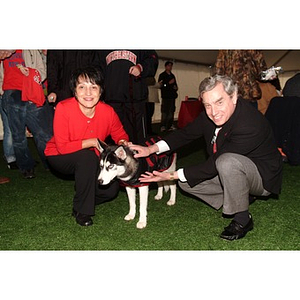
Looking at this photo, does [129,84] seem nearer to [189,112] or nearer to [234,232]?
[234,232]

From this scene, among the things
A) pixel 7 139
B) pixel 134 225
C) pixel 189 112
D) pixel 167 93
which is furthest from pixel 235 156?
pixel 167 93

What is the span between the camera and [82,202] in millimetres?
2893

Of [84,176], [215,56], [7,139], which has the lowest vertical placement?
[7,139]

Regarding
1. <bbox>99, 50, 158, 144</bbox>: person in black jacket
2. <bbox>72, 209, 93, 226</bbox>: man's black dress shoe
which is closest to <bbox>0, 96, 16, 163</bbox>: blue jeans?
<bbox>99, 50, 158, 144</bbox>: person in black jacket

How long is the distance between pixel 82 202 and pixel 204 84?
1484 mm

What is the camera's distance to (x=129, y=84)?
3553mm

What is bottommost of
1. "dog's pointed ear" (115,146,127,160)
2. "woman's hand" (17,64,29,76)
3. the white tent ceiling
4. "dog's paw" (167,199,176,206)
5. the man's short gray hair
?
"dog's paw" (167,199,176,206)

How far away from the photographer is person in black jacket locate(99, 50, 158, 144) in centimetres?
352

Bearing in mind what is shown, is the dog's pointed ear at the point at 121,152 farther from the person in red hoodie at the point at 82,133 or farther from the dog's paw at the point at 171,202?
the dog's paw at the point at 171,202

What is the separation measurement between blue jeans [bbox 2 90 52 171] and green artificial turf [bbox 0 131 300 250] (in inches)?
34.4

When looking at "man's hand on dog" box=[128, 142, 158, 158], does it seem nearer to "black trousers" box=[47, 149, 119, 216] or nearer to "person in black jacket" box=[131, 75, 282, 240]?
"person in black jacket" box=[131, 75, 282, 240]

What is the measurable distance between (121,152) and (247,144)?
104 centimetres

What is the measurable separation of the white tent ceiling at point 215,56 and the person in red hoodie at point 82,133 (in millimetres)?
9597

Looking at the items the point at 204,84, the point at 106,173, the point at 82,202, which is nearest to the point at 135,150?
the point at 106,173
